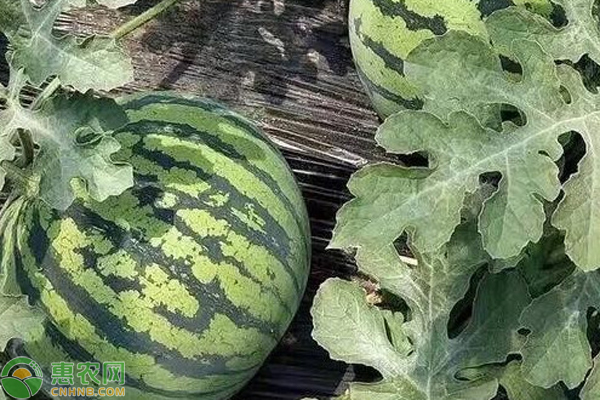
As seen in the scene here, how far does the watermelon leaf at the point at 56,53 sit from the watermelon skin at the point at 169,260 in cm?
25

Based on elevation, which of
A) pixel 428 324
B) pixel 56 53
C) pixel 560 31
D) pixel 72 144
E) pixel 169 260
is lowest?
pixel 428 324

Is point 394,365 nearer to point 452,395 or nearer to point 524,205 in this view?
point 452,395

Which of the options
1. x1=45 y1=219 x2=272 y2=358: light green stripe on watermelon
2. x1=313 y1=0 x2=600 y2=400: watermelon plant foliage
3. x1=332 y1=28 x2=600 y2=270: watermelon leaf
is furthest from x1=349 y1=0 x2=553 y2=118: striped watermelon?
x1=45 y1=219 x2=272 y2=358: light green stripe on watermelon

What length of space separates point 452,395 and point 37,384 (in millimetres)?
987

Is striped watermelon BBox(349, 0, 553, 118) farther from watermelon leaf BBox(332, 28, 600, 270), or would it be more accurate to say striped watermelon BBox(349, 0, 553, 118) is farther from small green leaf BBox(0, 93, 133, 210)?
small green leaf BBox(0, 93, 133, 210)

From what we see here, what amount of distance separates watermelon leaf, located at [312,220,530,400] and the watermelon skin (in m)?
0.16

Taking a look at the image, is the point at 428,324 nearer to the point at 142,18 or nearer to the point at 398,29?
the point at 398,29

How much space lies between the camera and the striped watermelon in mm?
2330

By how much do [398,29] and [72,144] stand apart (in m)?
0.75

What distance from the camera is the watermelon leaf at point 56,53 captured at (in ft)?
7.02

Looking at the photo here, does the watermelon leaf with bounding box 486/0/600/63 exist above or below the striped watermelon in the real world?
above

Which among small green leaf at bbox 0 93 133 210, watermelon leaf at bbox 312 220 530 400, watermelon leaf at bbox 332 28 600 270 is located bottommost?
watermelon leaf at bbox 312 220 530 400

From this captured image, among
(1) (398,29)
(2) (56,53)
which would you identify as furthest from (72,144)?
(1) (398,29)

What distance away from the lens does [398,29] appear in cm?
242
